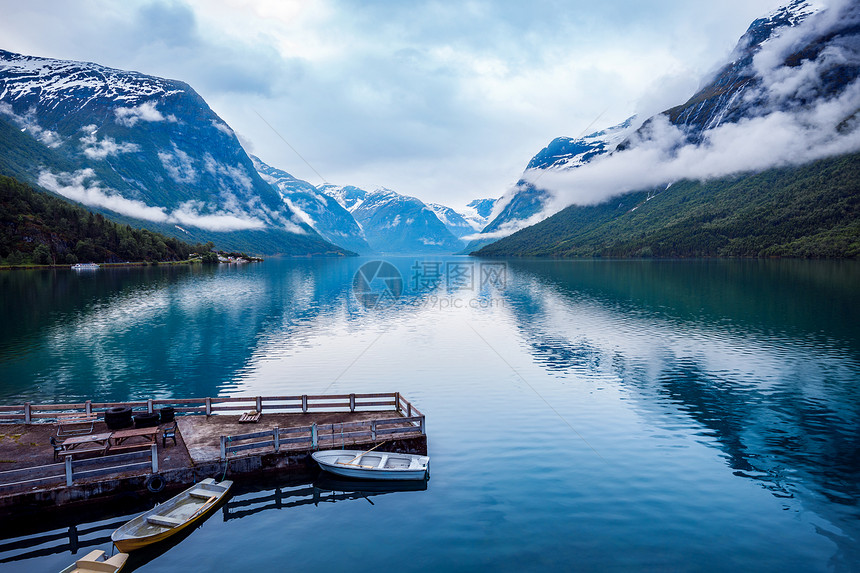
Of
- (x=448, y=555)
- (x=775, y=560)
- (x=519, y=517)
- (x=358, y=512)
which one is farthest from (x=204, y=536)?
(x=775, y=560)

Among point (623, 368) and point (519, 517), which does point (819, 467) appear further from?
point (623, 368)

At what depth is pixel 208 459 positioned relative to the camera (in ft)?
80.2

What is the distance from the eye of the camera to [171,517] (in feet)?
67.9

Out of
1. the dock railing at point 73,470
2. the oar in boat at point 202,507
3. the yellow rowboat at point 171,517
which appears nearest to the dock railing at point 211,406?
the dock railing at point 73,470

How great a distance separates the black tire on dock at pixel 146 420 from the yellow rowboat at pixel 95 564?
36.2 feet

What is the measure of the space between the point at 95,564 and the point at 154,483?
5.69 meters

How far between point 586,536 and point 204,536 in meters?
16.9

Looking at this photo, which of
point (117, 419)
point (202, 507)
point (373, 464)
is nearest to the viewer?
point (202, 507)

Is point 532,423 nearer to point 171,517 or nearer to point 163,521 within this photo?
point 171,517

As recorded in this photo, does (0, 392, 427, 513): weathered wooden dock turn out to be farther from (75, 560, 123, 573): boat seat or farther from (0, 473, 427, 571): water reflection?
(75, 560, 123, 573): boat seat

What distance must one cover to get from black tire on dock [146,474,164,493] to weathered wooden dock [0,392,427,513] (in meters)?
0.04

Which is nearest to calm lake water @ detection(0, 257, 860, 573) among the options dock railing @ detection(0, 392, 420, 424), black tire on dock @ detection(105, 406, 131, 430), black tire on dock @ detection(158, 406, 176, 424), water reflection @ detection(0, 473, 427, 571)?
water reflection @ detection(0, 473, 427, 571)

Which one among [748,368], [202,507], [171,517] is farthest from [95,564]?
[748,368]

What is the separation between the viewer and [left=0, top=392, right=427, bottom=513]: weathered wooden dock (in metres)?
22.0
